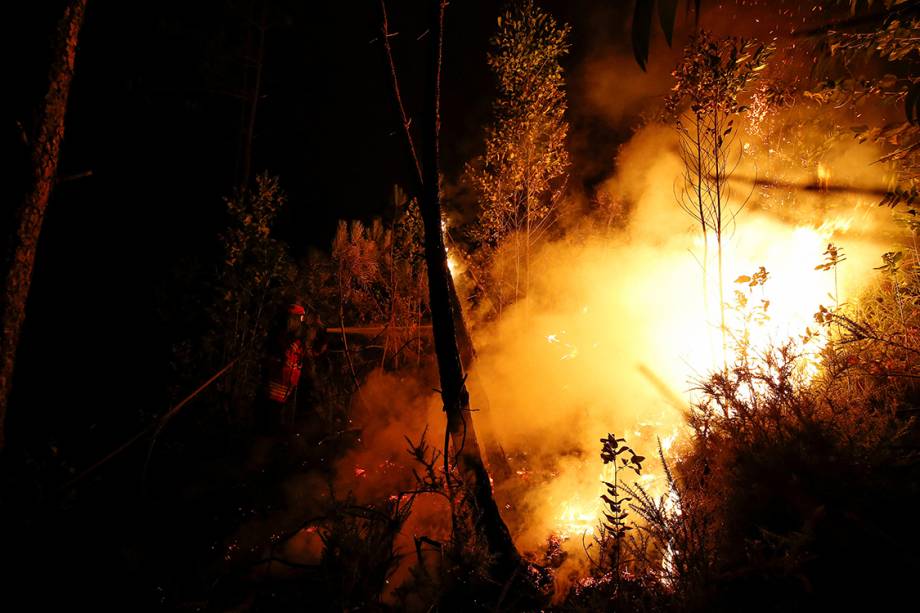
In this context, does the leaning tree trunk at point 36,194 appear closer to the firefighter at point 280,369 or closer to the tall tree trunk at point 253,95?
the firefighter at point 280,369

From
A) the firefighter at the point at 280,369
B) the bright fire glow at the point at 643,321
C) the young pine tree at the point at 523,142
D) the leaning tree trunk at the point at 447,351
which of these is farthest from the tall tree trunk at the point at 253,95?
the leaning tree trunk at the point at 447,351

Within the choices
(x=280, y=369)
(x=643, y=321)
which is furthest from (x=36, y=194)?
(x=643, y=321)

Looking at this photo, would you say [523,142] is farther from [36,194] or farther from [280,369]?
[36,194]

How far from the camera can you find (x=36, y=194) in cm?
366

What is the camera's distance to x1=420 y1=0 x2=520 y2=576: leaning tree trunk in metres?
4.52

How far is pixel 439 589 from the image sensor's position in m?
3.57

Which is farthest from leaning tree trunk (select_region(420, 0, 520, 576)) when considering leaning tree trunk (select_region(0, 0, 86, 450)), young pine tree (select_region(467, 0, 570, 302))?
young pine tree (select_region(467, 0, 570, 302))

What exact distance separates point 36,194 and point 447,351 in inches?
142

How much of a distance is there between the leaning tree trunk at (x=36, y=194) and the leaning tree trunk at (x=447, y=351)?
119 inches

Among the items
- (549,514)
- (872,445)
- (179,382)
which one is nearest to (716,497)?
(872,445)

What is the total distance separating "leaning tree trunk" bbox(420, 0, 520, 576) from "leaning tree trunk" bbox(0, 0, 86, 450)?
302cm

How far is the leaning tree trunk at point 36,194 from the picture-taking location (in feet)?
11.8

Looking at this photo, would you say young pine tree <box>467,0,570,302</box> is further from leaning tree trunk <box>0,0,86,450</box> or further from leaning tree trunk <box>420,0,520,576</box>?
leaning tree trunk <box>0,0,86,450</box>

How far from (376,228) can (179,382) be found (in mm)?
4967
